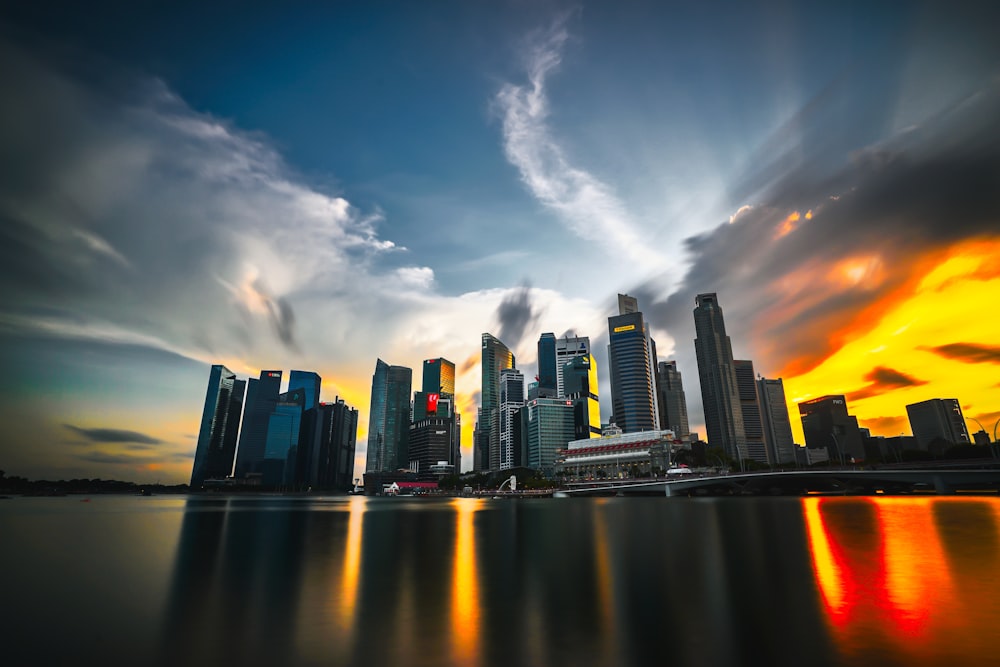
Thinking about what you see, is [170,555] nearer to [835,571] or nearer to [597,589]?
[597,589]

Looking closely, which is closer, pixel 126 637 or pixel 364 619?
pixel 126 637

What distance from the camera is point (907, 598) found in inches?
Answer: 938

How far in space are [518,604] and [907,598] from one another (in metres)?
20.3

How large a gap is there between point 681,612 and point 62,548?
6149cm

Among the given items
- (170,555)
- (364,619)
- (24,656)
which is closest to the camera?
(24,656)

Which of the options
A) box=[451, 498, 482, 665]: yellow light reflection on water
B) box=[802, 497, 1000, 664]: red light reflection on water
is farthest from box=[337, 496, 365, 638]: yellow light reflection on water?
box=[802, 497, 1000, 664]: red light reflection on water

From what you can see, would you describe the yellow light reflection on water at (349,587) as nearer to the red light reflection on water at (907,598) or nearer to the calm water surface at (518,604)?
the calm water surface at (518,604)

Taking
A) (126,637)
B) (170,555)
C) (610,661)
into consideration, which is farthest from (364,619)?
(170,555)

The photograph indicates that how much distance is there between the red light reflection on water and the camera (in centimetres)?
1730

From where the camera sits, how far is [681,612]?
72.1 ft

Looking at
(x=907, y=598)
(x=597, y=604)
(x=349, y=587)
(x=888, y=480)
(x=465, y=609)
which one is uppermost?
(x=888, y=480)

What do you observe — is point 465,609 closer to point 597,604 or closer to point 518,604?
point 518,604

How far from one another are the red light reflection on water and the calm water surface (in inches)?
5.3

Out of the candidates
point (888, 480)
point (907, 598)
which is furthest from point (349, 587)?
point (888, 480)
